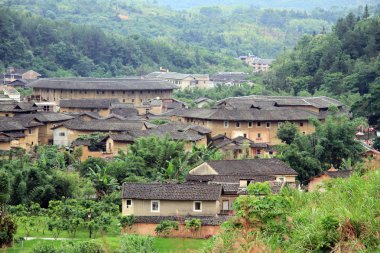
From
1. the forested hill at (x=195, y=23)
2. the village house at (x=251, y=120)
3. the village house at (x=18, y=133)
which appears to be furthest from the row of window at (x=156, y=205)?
the forested hill at (x=195, y=23)

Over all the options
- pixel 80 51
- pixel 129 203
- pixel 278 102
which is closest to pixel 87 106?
pixel 278 102

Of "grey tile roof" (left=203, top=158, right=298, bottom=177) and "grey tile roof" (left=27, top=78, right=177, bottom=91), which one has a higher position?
"grey tile roof" (left=27, top=78, right=177, bottom=91)

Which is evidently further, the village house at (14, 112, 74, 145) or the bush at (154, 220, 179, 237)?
the village house at (14, 112, 74, 145)

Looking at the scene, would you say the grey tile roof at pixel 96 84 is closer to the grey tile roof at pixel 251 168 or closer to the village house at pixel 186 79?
the village house at pixel 186 79

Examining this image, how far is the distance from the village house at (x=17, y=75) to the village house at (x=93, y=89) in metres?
9.26

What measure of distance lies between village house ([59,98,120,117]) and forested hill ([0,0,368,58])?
5502cm

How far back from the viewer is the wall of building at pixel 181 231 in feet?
77.8

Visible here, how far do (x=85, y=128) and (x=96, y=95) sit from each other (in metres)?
17.7

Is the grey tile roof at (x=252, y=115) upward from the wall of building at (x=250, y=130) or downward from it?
upward

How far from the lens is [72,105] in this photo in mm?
54438

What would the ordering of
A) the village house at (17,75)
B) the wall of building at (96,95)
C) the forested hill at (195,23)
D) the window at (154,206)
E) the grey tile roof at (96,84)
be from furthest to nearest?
the forested hill at (195,23) < the village house at (17,75) < the wall of building at (96,95) < the grey tile roof at (96,84) < the window at (154,206)

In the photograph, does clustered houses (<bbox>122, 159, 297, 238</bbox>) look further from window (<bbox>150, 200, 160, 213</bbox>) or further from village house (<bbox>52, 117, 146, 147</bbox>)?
village house (<bbox>52, 117, 146, 147</bbox>)

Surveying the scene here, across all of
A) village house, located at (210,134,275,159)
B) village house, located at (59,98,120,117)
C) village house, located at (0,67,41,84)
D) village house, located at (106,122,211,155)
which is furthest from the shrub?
village house, located at (0,67,41,84)

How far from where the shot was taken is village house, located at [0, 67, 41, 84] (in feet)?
233
